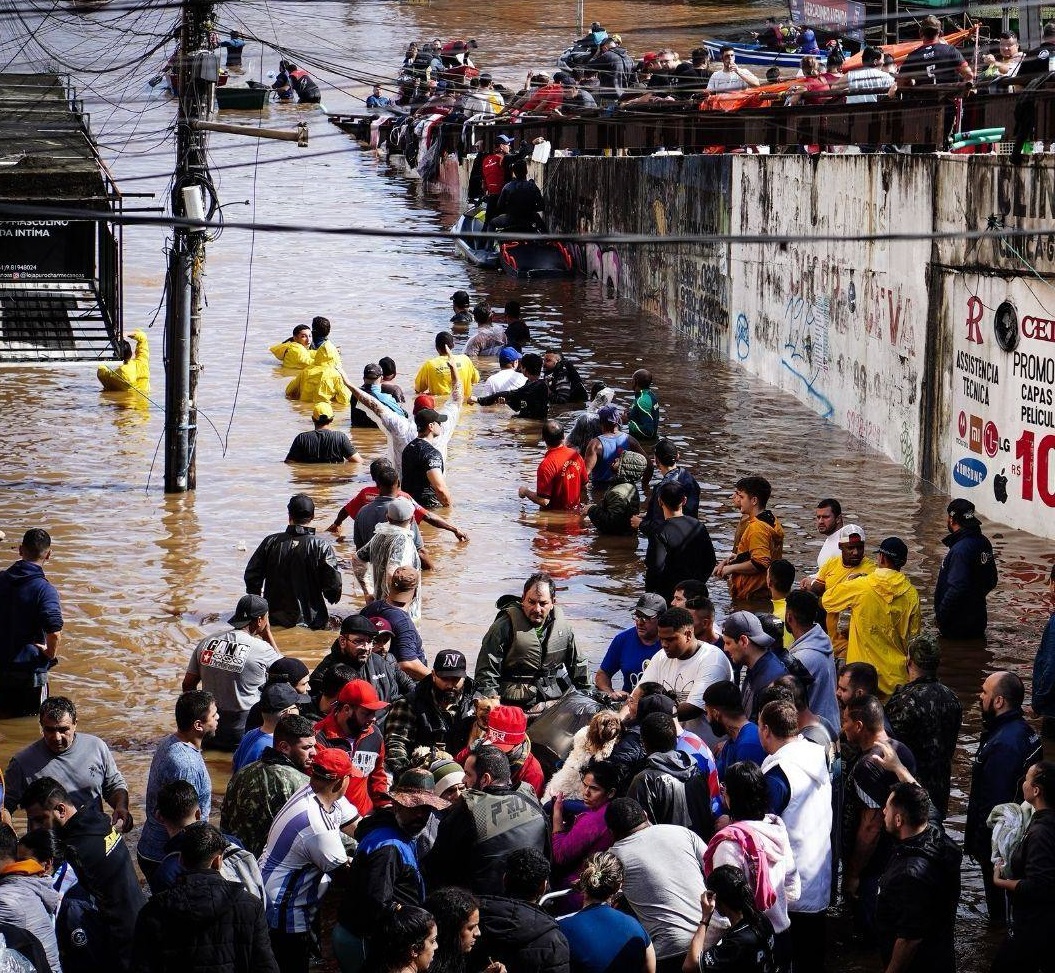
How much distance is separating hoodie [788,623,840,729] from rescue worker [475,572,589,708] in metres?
1.41

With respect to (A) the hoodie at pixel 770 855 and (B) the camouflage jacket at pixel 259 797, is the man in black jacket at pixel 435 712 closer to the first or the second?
(B) the camouflage jacket at pixel 259 797

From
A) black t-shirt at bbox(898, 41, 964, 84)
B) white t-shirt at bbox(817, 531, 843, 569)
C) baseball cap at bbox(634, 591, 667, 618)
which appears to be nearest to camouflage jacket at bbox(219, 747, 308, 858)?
baseball cap at bbox(634, 591, 667, 618)

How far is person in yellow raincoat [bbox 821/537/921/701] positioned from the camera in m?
10.4

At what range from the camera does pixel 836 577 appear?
11023 millimetres

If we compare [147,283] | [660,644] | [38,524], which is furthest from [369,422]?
[147,283]

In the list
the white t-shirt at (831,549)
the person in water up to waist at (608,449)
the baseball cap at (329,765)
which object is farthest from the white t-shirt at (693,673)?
the person in water up to waist at (608,449)

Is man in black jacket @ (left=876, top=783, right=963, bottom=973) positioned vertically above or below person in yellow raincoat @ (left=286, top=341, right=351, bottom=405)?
below

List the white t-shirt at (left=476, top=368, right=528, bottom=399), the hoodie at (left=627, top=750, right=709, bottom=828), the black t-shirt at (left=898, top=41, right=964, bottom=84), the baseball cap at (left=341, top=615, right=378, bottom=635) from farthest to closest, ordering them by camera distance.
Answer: the white t-shirt at (left=476, top=368, right=528, bottom=399) < the black t-shirt at (left=898, top=41, right=964, bottom=84) < the baseball cap at (left=341, top=615, right=378, bottom=635) < the hoodie at (left=627, top=750, right=709, bottom=828)

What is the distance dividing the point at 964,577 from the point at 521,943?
6.80 metres

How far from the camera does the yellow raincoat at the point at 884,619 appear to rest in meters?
10.4

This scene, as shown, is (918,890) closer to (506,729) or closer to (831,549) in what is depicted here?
(506,729)

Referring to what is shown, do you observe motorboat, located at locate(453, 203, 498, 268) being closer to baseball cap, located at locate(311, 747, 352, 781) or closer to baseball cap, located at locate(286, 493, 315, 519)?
baseball cap, located at locate(286, 493, 315, 519)

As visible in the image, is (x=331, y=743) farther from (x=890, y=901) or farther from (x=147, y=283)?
(x=147, y=283)

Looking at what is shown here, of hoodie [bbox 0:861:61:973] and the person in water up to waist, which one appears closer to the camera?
hoodie [bbox 0:861:61:973]
